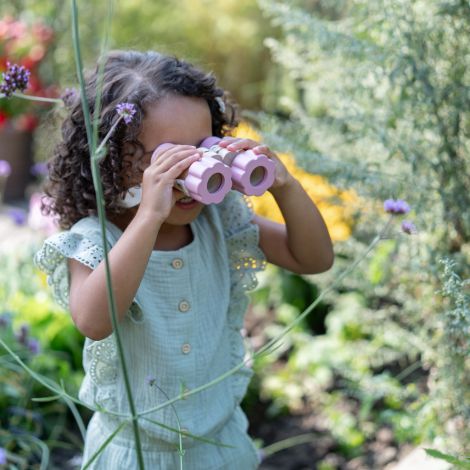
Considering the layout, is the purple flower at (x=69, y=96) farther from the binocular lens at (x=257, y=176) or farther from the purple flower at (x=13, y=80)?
the binocular lens at (x=257, y=176)

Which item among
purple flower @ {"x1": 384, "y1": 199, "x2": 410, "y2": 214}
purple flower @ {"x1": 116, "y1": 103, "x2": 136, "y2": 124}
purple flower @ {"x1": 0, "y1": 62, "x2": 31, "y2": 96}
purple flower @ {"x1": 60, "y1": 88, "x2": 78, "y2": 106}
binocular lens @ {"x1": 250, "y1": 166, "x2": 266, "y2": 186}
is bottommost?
purple flower @ {"x1": 384, "y1": 199, "x2": 410, "y2": 214}

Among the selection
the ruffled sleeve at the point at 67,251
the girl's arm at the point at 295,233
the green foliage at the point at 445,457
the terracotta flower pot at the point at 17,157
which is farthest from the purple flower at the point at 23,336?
the terracotta flower pot at the point at 17,157

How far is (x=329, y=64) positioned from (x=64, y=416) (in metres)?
1.40

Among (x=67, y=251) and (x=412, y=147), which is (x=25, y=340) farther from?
(x=412, y=147)

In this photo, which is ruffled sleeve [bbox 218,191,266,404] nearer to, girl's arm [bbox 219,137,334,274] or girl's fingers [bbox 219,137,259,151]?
girl's arm [bbox 219,137,334,274]

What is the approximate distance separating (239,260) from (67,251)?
0.43 meters

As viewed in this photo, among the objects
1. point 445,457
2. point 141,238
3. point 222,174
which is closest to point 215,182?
point 222,174

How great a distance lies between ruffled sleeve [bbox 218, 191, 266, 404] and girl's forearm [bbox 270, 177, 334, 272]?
10 cm

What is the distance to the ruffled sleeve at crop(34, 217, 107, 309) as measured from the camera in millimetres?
1451

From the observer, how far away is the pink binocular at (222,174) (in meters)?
1.30

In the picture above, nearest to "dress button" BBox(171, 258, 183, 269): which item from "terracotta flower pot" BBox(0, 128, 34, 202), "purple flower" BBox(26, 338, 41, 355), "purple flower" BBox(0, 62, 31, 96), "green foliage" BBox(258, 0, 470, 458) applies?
"purple flower" BBox(0, 62, 31, 96)

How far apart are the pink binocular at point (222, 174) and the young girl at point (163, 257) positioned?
2 centimetres

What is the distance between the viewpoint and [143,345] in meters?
1.58

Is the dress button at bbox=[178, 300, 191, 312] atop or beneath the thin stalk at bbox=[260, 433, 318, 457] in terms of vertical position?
atop
